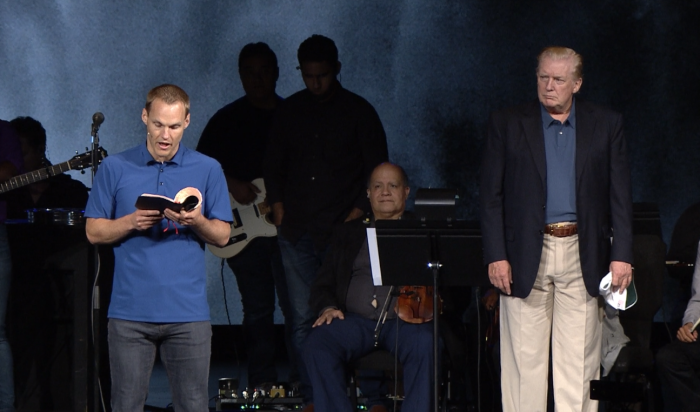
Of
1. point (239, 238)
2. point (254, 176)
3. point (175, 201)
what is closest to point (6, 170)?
point (239, 238)

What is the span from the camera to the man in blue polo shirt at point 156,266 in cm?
316

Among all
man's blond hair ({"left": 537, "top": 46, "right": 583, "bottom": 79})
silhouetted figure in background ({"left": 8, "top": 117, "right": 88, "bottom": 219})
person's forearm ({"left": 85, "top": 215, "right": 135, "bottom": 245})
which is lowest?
person's forearm ({"left": 85, "top": 215, "right": 135, "bottom": 245})

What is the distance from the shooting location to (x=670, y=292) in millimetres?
7258

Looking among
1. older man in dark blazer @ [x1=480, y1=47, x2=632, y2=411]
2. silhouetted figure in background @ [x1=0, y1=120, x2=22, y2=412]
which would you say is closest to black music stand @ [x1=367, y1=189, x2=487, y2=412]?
older man in dark blazer @ [x1=480, y1=47, x2=632, y2=411]

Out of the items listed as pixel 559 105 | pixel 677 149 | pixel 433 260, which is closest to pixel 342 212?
pixel 433 260

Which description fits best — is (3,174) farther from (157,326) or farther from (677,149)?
(677,149)

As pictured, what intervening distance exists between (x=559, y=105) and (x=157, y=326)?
1824 mm

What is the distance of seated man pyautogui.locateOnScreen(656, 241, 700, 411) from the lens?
15.6 ft

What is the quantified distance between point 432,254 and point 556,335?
61 centimetres

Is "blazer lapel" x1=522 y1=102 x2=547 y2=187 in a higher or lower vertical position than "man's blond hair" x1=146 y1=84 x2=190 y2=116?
lower

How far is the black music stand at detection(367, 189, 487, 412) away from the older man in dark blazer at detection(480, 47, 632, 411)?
205 mm

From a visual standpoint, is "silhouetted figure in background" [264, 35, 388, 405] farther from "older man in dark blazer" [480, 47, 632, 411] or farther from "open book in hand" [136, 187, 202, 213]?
"open book in hand" [136, 187, 202, 213]

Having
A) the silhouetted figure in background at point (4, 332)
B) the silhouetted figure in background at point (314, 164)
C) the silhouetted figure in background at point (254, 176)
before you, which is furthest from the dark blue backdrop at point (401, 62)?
the silhouetted figure in background at point (4, 332)

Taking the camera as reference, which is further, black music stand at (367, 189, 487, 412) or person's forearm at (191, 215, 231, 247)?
black music stand at (367, 189, 487, 412)
